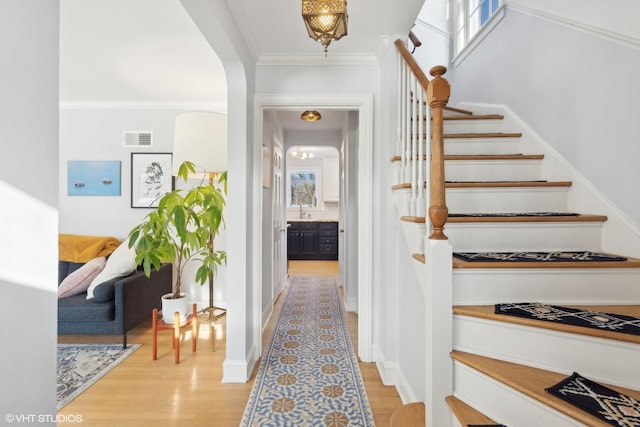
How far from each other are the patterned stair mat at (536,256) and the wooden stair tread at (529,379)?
42 centimetres

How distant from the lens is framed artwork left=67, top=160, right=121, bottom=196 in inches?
140

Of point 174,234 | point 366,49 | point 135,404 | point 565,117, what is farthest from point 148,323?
point 565,117

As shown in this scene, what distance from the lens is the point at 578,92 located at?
183cm

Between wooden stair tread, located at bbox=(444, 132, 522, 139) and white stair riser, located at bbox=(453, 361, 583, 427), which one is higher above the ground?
wooden stair tread, located at bbox=(444, 132, 522, 139)

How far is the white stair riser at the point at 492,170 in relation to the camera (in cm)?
203

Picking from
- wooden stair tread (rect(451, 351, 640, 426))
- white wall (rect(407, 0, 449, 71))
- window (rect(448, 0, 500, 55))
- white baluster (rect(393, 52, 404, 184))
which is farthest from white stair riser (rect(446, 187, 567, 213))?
white wall (rect(407, 0, 449, 71))

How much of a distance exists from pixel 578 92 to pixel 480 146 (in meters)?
0.60

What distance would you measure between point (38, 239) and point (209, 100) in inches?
131

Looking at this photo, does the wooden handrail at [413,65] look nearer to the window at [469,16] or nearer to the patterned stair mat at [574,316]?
the patterned stair mat at [574,316]

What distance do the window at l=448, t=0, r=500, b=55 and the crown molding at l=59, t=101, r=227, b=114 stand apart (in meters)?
2.79

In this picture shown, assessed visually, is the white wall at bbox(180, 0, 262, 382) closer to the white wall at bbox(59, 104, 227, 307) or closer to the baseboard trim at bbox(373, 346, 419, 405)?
the baseboard trim at bbox(373, 346, 419, 405)

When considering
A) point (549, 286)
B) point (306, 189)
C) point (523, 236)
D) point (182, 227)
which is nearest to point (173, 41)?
point (182, 227)

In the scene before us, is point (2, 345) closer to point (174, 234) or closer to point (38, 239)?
point (38, 239)

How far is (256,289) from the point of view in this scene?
2.43 m
